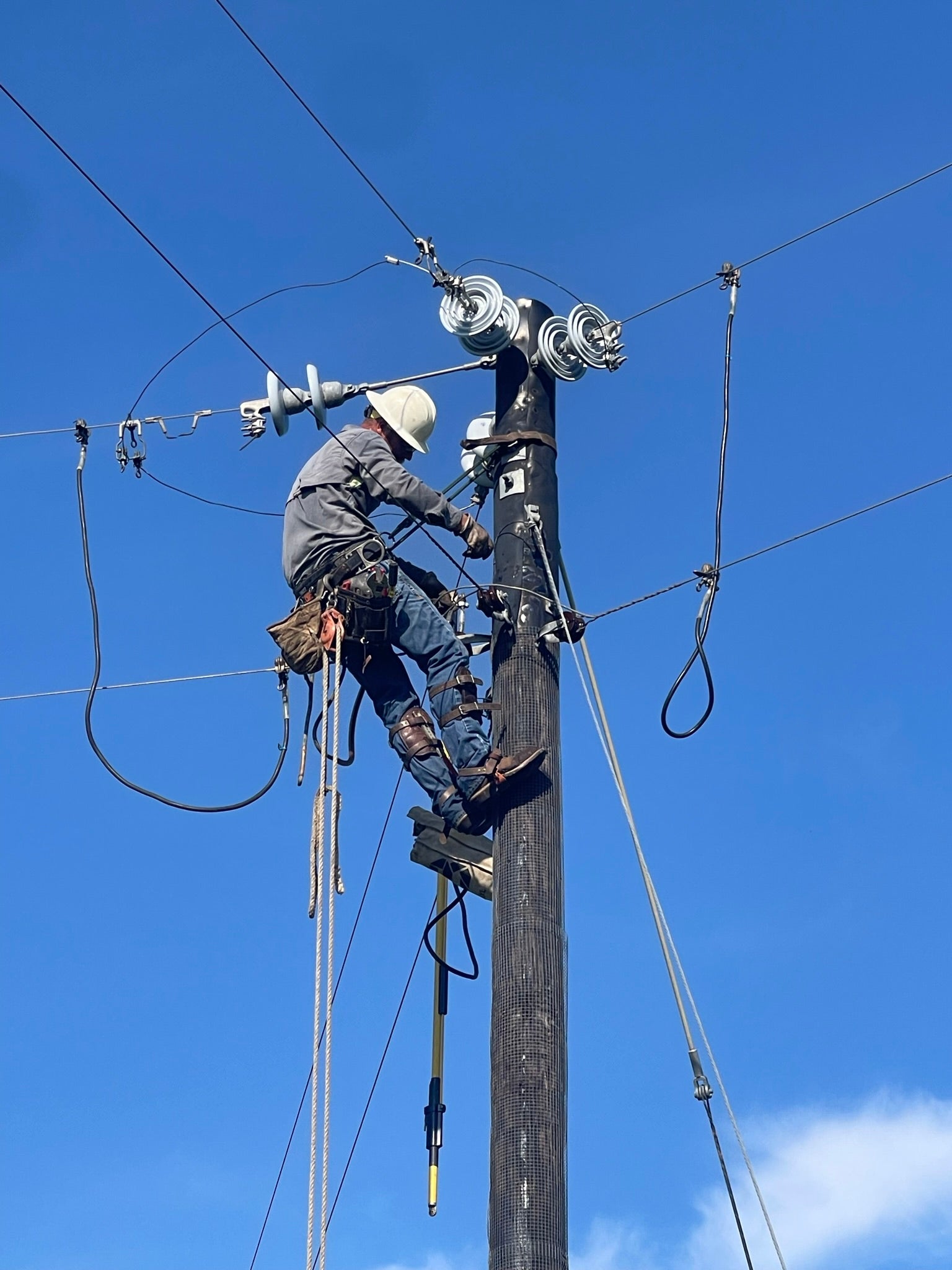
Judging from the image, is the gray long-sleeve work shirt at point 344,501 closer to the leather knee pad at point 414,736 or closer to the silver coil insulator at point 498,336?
the silver coil insulator at point 498,336

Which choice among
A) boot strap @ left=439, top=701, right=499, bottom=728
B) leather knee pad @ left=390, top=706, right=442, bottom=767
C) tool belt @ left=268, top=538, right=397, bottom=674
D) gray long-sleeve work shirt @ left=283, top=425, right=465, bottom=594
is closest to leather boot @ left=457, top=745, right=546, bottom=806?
boot strap @ left=439, top=701, right=499, bottom=728

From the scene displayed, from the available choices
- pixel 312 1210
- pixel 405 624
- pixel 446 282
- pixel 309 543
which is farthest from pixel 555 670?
pixel 312 1210

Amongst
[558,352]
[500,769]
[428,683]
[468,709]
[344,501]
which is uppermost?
[558,352]

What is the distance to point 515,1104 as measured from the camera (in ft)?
19.2

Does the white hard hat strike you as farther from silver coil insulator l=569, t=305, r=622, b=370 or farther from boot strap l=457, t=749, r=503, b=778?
boot strap l=457, t=749, r=503, b=778

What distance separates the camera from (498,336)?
7.41 metres

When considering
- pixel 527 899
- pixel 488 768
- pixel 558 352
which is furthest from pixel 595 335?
pixel 527 899

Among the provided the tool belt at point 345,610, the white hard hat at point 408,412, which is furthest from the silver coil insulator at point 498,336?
the tool belt at point 345,610

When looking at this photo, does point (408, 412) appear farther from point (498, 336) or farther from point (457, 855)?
point (457, 855)

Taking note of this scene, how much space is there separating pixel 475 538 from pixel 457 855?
1268 mm

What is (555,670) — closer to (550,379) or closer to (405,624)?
(405,624)

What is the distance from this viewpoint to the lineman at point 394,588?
6867 millimetres

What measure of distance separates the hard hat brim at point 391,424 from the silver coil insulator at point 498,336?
0.50 m

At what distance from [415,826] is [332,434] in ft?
5.54
